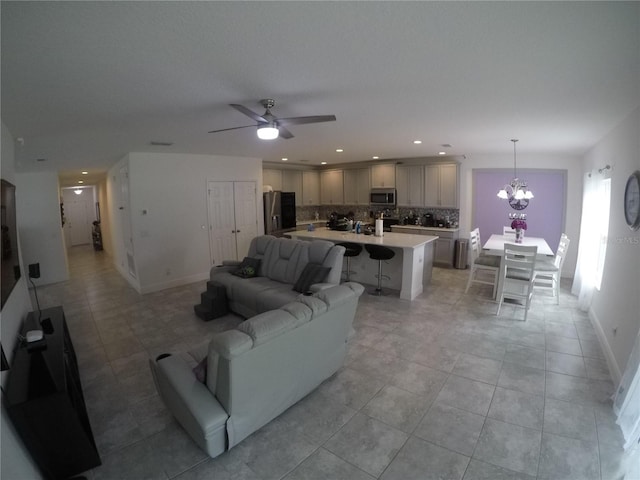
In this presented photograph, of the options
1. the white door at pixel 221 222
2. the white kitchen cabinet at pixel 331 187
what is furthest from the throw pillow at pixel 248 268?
the white kitchen cabinet at pixel 331 187

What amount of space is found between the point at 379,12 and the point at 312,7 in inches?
12.0

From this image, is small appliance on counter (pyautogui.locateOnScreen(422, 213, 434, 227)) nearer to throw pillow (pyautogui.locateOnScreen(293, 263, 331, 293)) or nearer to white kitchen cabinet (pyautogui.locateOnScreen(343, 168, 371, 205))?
white kitchen cabinet (pyautogui.locateOnScreen(343, 168, 371, 205))

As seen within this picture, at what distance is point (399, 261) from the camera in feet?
17.9

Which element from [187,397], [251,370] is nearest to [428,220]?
[251,370]

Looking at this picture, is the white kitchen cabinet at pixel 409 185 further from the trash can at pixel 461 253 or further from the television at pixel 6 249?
the television at pixel 6 249

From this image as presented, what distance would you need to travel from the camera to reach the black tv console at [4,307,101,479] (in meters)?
1.67

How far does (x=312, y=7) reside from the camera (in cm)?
136

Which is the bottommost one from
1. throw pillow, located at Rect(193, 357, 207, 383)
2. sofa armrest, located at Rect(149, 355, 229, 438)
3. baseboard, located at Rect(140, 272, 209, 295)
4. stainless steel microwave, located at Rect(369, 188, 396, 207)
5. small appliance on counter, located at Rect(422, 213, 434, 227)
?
baseboard, located at Rect(140, 272, 209, 295)

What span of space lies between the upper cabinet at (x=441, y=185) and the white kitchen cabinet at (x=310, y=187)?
11.1 ft

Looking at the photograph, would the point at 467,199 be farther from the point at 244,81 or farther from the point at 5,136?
the point at 5,136

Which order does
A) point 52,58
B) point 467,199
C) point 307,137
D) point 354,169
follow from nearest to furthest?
1. point 52,58
2. point 307,137
3. point 467,199
4. point 354,169

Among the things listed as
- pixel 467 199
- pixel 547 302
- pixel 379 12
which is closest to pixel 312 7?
pixel 379 12

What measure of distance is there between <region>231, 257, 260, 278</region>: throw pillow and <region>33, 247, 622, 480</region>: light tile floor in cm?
70

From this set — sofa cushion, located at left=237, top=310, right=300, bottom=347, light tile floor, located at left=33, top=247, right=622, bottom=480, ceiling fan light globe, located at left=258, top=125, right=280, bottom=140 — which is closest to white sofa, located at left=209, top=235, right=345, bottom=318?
light tile floor, located at left=33, top=247, right=622, bottom=480
